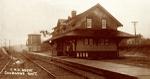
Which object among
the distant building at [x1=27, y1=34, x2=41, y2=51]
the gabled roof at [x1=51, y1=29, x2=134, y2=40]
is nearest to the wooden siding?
the gabled roof at [x1=51, y1=29, x2=134, y2=40]

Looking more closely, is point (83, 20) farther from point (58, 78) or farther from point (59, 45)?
point (58, 78)

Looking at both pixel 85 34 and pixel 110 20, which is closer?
pixel 85 34

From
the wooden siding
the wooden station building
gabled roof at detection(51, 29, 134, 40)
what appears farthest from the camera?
the wooden siding

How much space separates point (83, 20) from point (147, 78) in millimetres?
26184

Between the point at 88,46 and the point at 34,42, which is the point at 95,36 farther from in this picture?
the point at 34,42

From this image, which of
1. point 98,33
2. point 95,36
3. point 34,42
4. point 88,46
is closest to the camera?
point 95,36

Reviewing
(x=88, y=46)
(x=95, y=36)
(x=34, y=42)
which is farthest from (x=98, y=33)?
(x=34, y=42)

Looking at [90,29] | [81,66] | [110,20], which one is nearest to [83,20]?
[90,29]

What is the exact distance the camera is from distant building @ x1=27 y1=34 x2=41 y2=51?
10938cm

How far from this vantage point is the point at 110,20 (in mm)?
37625

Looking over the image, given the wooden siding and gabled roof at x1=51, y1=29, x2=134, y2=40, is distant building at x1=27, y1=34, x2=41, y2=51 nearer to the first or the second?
gabled roof at x1=51, y1=29, x2=134, y2=40

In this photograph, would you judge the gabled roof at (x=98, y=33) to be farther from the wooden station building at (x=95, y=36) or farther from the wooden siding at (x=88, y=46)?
the wooden siding at (x=88, y=46)

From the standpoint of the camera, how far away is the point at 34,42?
11225 centimetres

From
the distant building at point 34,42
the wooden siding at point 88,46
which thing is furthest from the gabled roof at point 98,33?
the distant building at point 34,42
